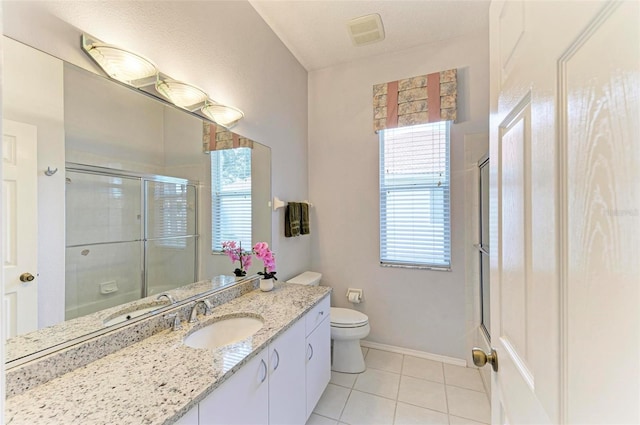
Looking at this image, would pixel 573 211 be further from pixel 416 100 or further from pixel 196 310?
pixel 416 100

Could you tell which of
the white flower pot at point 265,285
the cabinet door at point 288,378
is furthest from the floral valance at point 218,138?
the cabinet door at point 288,378

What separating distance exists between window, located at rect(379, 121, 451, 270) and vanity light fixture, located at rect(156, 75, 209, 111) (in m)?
1.68

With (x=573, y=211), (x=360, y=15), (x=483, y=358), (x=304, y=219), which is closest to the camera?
(x=573, y=211)

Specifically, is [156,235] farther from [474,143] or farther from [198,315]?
[474,143]

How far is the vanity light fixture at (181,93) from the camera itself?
4.45 feet

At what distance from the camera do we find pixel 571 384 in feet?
1.37

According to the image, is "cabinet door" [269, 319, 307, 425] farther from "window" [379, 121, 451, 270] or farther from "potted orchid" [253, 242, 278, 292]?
"window" [379, 121, 451, 270]

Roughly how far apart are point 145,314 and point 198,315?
0.28 m

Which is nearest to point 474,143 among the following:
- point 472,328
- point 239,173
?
point 472,328

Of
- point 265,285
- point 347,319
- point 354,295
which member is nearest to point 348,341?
point 347,319

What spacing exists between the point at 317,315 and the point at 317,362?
30cm

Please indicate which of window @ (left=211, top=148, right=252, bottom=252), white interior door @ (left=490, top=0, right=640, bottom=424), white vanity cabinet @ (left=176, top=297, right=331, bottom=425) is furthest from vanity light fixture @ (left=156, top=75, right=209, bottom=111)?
white interior door @ (left=490, top=0, right=640, bottom=424)

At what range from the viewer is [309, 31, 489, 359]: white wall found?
2.32 metres

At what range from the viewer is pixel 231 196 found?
183cm
